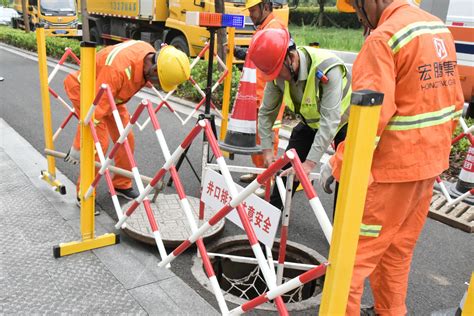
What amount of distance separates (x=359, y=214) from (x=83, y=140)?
219 centimetres

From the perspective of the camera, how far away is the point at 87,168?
3127 millimetres

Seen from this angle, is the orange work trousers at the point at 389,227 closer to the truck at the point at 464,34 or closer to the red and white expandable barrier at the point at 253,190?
the red and white expandable barrier at the point at 253,190

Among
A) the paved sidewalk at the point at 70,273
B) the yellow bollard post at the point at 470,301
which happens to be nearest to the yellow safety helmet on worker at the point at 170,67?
the paved sidewalk at the point at 70,273

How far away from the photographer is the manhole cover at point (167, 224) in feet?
10.8

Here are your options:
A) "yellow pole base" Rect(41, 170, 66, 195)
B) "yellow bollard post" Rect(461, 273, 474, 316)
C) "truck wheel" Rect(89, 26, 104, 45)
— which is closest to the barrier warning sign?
"yellow bollard post" Rect(461, 273, 474, 316)

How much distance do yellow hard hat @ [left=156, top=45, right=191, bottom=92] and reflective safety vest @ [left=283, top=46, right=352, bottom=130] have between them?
0.88 m

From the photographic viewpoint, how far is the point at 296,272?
3367mm

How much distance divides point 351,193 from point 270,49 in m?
1.38

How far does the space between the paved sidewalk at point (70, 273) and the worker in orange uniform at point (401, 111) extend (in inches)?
44.4

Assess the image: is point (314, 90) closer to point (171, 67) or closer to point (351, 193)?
point (171, 67)

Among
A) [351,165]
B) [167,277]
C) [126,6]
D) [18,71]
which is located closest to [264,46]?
[351,165]

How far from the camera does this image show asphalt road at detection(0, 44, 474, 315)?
2994 mm

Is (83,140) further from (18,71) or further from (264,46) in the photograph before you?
(18,71)

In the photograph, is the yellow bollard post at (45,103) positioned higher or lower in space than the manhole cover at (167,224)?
higher
